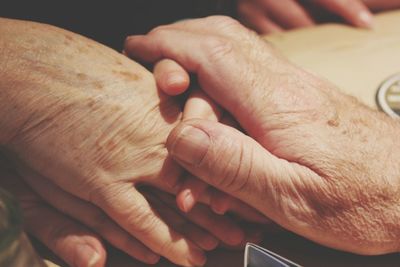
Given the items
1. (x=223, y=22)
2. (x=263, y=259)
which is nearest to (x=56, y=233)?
(x=263, y=259)

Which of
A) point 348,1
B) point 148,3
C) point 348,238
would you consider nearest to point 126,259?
point 348,238

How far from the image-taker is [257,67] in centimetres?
82

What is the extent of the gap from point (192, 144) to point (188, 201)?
0.39 ft

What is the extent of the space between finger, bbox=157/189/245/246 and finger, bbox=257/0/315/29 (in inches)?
40.3

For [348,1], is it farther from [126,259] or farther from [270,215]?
[126,259]

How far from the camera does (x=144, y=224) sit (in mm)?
741

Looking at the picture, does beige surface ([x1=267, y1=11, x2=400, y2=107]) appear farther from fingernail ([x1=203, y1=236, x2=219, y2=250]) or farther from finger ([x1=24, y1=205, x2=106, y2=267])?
finger ([x1=24, y1=205, x2=106, y2=267])

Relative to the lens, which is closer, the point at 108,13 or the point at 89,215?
the point at 89,215

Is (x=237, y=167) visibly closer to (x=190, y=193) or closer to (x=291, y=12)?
(x=190, y=193)

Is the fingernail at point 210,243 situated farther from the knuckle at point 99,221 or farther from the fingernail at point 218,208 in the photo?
the knuckle at point 99,221

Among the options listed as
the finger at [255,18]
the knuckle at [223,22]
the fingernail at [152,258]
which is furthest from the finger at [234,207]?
the finger at [255,18]

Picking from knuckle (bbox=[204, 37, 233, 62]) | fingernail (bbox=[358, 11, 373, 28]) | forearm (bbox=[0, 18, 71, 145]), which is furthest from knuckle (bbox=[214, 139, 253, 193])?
fingernail (bbox=[358, 11, 373, 28])

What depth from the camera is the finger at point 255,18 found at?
65.8 inches

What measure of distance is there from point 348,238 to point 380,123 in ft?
0.75
